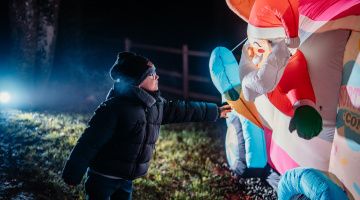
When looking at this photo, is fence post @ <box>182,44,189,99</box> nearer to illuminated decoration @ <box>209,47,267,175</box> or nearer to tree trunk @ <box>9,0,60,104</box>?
tree trunk @ <box>9,0,60,104</box>

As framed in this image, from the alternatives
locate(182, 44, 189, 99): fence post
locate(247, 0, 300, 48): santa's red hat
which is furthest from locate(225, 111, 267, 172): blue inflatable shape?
locate(182, 44, 189, 99): fence post

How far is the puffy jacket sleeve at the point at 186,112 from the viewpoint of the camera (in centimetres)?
385

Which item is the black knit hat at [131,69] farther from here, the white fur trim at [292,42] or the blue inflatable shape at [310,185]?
the blue inflatable shape at [310,185]

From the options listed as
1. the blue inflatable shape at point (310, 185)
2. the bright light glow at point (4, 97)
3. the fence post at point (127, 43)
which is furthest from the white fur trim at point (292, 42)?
the fence post at point (127, 43)

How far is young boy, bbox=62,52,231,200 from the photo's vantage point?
3.21m

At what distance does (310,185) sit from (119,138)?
166cm

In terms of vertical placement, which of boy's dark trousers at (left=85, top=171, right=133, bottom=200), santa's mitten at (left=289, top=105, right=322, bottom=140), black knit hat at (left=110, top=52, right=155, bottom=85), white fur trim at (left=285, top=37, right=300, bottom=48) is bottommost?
boy's dark trousers at (left=85, top=171, right=133, bottom=200)

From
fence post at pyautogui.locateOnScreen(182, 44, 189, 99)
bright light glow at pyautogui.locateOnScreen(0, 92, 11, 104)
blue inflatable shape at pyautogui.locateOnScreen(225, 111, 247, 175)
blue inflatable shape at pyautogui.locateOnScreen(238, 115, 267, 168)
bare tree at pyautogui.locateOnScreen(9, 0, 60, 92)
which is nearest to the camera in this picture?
blue inflatable shape at pyautogui.locateOnScreen(238, 115, 267, 168)

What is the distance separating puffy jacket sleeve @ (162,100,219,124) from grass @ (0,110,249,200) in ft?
4.84

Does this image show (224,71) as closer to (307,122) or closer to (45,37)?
(307,122)

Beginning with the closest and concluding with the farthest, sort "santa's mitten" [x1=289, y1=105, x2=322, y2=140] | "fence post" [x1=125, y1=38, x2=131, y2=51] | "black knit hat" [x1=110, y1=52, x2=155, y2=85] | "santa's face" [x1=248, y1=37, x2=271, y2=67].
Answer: "santa's mitten" [x1=289, y1=105, x2=322, y2=140] → "black knit hat" [x1=110, y1=52, x2=155, y2=85] → "santa's face" [x1=248, y1=37, x2=271, y2=67] → "fence post" [x1=125, y1=38, x2=131, y2=51]

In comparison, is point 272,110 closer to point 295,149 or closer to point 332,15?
point 295,149

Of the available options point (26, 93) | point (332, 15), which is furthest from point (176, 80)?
point (332, 15)

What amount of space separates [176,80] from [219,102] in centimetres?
304
